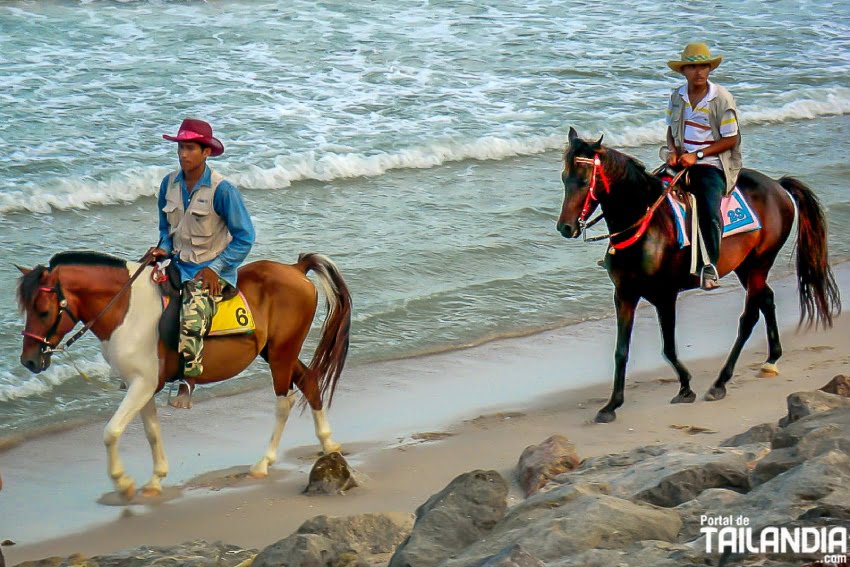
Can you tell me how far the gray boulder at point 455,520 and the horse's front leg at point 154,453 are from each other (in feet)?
6.25

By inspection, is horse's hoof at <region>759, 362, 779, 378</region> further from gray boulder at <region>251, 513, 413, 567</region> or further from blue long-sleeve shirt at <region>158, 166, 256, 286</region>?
blue long-sleeve shirt at <region>158, 166, 256, 286</region>

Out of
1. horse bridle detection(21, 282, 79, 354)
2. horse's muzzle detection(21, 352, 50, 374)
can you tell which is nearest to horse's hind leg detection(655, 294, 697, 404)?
horse bridle detection(21, 282, 79, 354)

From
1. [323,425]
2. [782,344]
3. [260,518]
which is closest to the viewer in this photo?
[260,518]

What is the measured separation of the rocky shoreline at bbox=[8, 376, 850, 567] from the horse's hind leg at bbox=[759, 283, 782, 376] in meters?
2.51

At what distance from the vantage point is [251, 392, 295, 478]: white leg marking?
7051 millimetres

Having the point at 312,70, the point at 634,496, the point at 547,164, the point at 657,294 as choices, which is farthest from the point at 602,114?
the point at 634,496

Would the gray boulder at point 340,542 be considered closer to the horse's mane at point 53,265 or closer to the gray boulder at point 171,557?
the gray boulder at point 171,557

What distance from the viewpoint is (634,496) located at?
5.56m

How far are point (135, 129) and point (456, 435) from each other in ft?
31.5

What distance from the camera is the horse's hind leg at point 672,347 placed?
8.21m

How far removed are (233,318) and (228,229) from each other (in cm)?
51

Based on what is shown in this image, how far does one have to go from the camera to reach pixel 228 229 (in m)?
6.93

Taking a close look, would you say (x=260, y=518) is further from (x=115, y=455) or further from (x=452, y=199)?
(x=452, y=199)

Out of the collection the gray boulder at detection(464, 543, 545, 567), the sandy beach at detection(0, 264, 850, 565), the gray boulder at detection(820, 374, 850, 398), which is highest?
the gray boulder at detection(464, 543, 545, 567)
